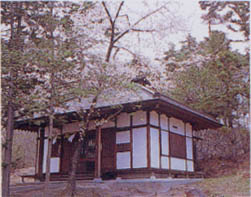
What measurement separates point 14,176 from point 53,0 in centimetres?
1466

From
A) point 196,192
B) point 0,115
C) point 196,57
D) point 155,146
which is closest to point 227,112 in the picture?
point 196,57

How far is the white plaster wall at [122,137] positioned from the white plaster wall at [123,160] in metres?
0.45

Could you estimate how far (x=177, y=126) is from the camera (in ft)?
44.6

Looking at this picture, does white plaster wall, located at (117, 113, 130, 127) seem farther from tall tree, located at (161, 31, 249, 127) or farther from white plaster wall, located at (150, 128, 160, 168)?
tall tree, located at (161, 31, 249, 127)

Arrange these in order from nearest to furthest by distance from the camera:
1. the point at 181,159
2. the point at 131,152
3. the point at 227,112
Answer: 1. the point at 131,152
2. the point at 181,159
3. the point at 227,112

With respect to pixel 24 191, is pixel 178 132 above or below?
above

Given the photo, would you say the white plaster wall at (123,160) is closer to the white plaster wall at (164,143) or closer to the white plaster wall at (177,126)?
the white plaster wall at (164,143)

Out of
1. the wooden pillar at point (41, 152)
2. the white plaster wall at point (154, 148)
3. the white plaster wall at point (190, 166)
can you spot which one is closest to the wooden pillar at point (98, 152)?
the white plaster wall at point (154, 148)

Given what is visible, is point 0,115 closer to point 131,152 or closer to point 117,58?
point 117,58

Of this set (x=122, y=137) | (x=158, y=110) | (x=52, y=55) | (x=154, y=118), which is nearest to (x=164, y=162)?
(x=154, y=118)

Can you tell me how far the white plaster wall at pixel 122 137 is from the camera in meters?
12.1

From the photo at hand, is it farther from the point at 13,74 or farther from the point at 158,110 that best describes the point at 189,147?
the point at 13,74

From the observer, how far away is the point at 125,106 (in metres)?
11.2

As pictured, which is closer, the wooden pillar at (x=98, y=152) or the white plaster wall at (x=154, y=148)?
the white plaster wall at (x=154, y=148)
